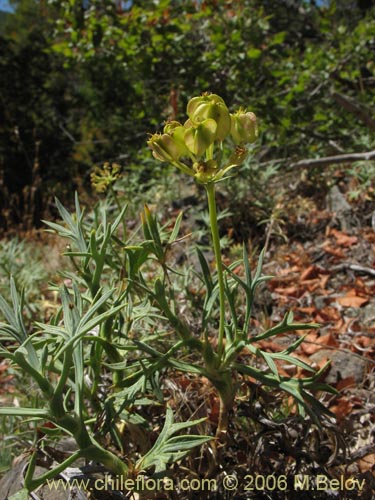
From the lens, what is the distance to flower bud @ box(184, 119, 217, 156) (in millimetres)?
1043

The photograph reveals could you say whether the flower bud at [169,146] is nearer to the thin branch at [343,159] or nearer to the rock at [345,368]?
the rock at [345,368]

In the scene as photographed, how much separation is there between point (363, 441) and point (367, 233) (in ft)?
5.72

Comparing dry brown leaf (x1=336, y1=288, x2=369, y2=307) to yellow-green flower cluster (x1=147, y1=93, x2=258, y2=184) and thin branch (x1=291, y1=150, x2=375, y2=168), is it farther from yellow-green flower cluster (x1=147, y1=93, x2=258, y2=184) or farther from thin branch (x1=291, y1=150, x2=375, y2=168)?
yellow-green flower cluster (x1=147, y1=93, x2=258, y2=184)

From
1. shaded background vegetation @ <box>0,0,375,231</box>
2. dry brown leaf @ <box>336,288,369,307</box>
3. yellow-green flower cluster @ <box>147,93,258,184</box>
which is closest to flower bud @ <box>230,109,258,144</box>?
yellow-green flower cluster @ <box>147,93,258,184</box>

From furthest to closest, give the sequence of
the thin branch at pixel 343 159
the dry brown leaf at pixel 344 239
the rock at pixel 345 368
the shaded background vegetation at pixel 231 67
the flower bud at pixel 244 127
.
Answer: the shaded background vegetation at pixel 231 67
the dry brown leaf at pixel 344 239
the thin branch at pixel 343 159
the rock at pixel 345 368
the flower bud at pixel 244 127

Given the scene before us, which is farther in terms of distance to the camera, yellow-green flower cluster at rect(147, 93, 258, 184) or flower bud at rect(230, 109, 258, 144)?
flower bud at rect(230, 109, 258, 144)

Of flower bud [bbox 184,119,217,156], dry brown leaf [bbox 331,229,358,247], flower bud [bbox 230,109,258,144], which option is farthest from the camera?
dry brown leaf [bbox 331,229,358,247]

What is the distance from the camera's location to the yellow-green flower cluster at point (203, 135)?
3.47 feet

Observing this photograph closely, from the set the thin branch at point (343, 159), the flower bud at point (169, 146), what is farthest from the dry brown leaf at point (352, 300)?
the flower bud at point (169, 146)

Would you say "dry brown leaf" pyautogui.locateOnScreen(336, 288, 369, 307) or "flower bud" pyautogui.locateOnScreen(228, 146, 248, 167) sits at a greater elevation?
"flower bud" pyautogui.locateOnScreen(228, 146, 248, 167)

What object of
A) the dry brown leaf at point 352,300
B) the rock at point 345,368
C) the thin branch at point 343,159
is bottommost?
the rock at point 345,368

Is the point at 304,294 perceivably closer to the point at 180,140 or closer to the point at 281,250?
the point at 281,250

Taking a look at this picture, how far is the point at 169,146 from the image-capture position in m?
1.11

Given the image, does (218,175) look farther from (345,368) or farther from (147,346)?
(345,368)
